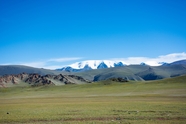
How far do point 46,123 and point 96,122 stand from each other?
21.8ft

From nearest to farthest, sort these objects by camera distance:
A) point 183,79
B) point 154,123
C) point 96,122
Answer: point 154,123 < point 96,122 < point 183,79

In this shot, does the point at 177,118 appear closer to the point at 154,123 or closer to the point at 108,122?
the point at 154,123

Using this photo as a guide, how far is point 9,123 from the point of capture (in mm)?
28391

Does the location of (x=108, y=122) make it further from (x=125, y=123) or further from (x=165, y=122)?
(x=165, y=122)

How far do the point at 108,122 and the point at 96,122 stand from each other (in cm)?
157

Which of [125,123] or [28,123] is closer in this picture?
[125,123]

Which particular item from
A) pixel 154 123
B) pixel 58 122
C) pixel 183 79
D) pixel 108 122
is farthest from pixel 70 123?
pixel 183 79

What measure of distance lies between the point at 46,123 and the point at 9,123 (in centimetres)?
536

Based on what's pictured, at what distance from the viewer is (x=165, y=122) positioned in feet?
85.0

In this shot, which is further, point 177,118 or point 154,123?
point 177,118

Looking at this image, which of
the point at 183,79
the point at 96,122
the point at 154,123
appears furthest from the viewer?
the point at 183,79

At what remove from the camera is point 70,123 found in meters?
27.1

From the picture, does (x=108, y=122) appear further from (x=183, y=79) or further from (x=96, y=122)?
(x=183, y=79)

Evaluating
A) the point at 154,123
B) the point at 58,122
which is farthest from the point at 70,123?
the point at 154,123
